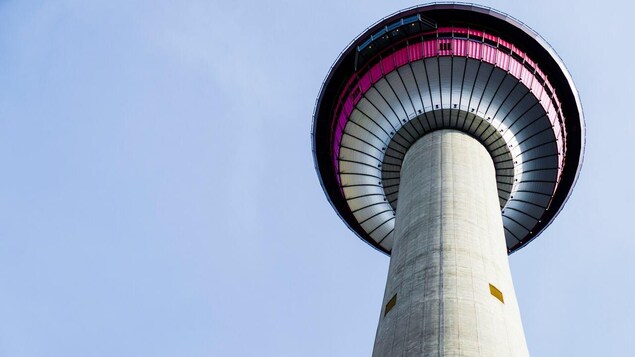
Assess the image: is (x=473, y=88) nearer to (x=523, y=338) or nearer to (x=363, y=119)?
(x=363, y=119)

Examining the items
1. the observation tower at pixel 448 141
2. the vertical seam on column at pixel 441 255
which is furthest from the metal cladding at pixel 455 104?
the vertical seam on column at pixel 441 255

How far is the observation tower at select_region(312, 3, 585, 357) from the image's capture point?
21188 mm

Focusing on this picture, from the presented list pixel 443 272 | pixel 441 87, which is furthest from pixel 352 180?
pixel 443 272

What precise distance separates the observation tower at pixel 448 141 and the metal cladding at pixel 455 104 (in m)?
0.05

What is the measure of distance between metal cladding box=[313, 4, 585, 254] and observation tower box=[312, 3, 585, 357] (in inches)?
2.1

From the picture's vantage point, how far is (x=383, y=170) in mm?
30250

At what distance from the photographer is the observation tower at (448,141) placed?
834 inches

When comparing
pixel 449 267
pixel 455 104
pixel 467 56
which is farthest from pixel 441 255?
pixel 467 56

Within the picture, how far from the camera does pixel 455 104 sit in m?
27.6

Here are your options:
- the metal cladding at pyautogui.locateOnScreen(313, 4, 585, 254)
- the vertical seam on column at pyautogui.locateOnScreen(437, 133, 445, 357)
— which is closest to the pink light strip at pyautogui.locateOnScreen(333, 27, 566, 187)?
the metal cladding at pyautogui.locateOnScreen(313, 4, 585, 254)

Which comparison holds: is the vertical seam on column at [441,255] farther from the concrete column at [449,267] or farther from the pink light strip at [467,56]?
the pink light strip at [467,56]

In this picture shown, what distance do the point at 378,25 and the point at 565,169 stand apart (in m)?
12.1

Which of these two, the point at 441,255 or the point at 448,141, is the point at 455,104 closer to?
the point at 448,141

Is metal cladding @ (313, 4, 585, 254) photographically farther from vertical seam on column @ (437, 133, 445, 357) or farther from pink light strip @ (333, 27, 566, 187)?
vertical seam on column @ (437, 133, 445, 357)
